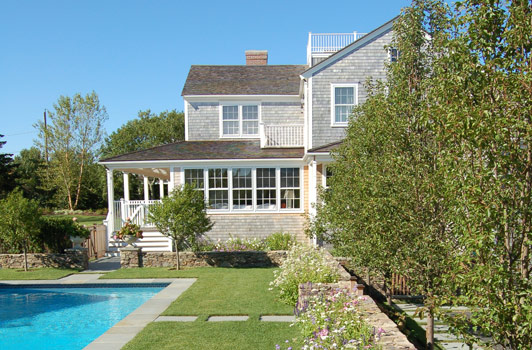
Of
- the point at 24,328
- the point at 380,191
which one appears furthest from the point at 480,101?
the point at 24,328

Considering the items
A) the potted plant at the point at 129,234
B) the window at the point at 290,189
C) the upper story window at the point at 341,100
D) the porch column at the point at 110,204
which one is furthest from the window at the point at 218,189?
Result: the upper story window at the point at 341,100

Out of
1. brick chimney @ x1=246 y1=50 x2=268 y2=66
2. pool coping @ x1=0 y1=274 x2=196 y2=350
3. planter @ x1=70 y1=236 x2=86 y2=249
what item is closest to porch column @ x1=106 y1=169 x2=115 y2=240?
planter @ x1=70 y1=236 x2=86 y2=249

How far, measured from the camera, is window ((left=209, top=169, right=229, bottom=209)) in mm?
19391

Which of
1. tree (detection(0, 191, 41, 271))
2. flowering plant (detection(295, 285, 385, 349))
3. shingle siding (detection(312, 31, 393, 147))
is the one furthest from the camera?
shingle siding (detection(312, 31, 393, 147))

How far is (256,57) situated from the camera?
26500 mm

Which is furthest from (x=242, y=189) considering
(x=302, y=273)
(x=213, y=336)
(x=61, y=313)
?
(x=213, y=336)

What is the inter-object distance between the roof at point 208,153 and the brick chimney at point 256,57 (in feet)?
24.4

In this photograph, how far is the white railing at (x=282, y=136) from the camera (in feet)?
67.3

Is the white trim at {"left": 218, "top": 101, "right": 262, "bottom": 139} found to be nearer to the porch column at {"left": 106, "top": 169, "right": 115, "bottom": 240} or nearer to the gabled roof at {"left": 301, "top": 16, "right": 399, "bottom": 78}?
the gabled roof at {"left": 301, "top": 16, "right": 399, "bottom": 78}

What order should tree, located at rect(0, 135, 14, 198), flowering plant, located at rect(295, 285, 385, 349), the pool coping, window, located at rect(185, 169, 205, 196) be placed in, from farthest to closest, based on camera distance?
tree, located at rect(0, 135, 14, 198)
window, located at rect(185, 169, 205, 196)
the pool coping
flowering plant, located at rect(295, 285, 385, 349)

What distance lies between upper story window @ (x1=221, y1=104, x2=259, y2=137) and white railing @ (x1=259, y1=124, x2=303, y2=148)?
1549 millimetres

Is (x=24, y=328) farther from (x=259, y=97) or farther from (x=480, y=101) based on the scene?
(x=259, y=97)

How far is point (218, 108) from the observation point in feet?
72.9

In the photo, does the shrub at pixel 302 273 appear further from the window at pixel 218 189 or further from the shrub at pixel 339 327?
the window at pixel 218 189
